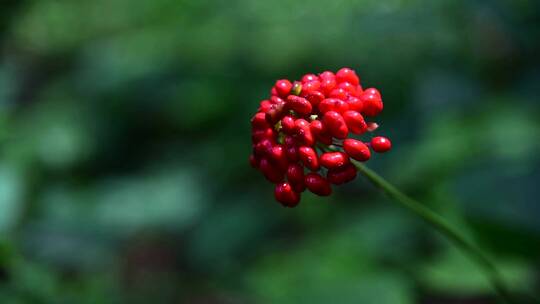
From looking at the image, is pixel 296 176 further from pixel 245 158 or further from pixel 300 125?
pixel 245 158

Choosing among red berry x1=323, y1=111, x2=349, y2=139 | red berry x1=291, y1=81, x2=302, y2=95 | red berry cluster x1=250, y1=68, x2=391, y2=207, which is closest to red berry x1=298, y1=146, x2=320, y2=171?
red berry cluster x1=250, y1=68, x2=391, y2=207

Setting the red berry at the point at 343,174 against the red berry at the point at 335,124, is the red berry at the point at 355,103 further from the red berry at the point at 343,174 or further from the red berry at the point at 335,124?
the red berry at the point at 343,174

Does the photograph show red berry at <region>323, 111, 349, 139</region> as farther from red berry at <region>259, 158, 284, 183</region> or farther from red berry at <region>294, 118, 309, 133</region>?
red berry at <region>259, 158, 284, 183</region>

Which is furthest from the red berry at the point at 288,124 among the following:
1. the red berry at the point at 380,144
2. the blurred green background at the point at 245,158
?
the blurred green background at the point at 245,158

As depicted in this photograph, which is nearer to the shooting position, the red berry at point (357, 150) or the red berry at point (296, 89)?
the red berry at point (357, 150)

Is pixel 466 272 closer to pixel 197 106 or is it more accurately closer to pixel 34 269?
pixel 34 269

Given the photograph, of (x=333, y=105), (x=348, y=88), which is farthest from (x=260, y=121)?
(x=348, y=88)

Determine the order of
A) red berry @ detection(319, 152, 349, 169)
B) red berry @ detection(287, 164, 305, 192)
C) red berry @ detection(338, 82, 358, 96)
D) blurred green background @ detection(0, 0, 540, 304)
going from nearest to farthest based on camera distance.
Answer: red berry @ detection(319, 152, 349, 169)
red berry @ detection(287, 164, 305, 192)
red berry @ detection(338, 82, 358, 96)
blurred green background @ detection(0, 0, 540, 304)
